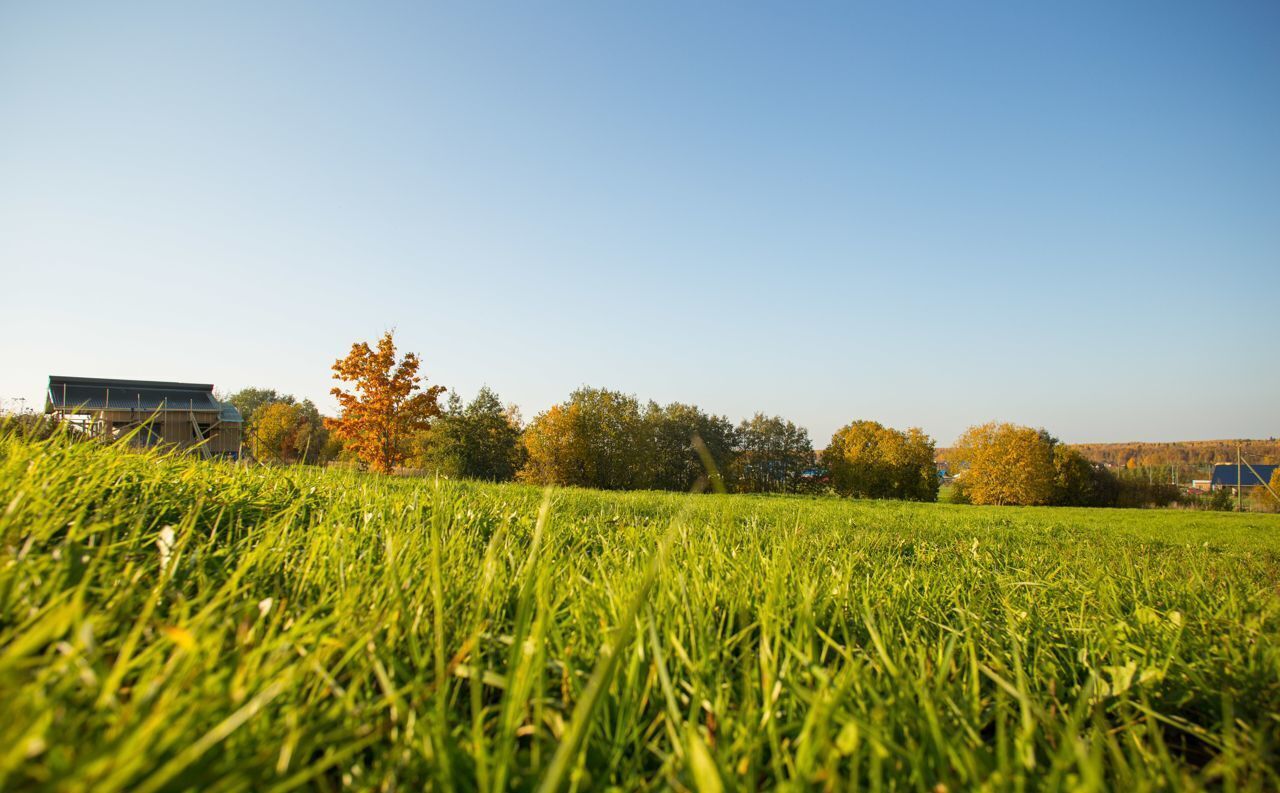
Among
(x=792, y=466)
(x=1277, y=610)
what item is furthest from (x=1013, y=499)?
(x=1277, y=610)

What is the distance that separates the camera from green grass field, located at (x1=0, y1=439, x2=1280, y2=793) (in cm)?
80

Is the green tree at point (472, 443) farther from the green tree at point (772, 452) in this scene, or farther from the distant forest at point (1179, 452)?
the distant forest at point (1179, 452)

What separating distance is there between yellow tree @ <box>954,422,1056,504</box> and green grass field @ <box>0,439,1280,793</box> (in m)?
69.4

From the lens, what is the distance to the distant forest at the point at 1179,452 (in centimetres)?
12181

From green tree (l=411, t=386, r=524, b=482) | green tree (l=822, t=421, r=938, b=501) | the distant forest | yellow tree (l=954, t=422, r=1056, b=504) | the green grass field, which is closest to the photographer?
the green grass field

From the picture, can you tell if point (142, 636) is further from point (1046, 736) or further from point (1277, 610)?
point (1277, 610)

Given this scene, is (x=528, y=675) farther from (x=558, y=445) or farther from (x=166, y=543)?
(x=558, y=445)

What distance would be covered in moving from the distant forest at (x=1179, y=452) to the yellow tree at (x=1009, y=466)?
222ft

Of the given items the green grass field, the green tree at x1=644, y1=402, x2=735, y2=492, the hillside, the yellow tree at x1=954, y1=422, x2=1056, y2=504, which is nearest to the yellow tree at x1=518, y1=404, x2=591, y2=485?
the green tree at x1=644, y1=402, x2=735, y2=492

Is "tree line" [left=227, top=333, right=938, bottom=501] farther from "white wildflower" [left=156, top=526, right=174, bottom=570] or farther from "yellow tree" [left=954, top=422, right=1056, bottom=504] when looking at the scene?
"white wildflower" [left=156, top=526, right=174, bottom=570]

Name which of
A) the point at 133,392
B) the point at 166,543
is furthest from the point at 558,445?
the point at 166,543

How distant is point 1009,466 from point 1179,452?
13327 centimetres

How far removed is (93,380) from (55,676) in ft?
119

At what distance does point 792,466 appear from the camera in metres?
73.4
